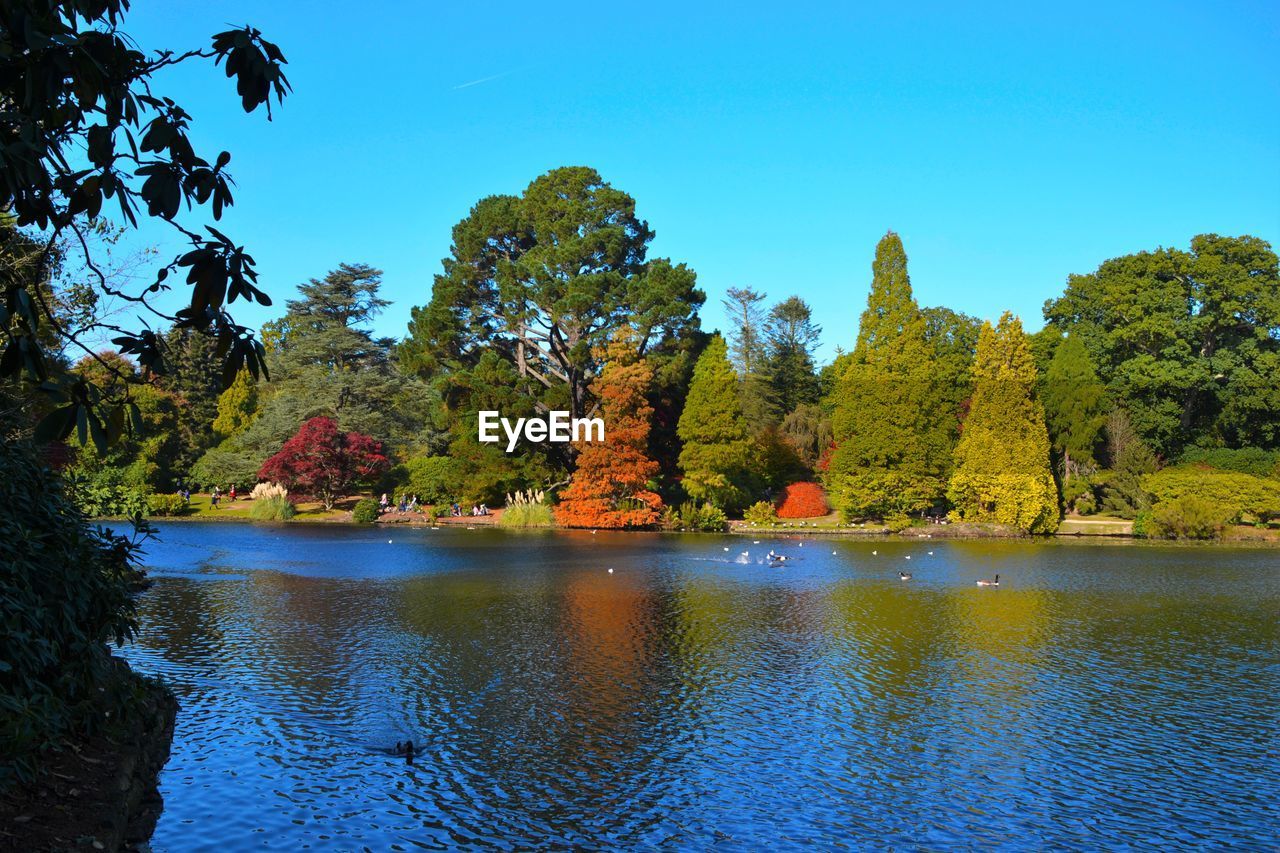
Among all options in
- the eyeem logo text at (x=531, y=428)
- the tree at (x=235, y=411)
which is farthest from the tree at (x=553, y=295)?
the tree at (x=235, y=411)

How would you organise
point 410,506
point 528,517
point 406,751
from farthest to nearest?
point 410,506
point 528,517
point 406,751

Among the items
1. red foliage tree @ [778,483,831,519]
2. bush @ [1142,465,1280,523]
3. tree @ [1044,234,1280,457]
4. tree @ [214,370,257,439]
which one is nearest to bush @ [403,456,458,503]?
tree @ [214,370,257,439]

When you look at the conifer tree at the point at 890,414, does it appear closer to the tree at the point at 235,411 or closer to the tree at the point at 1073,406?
the tree at the point at 1073,406

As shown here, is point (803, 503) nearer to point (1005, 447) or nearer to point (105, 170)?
point (1005, 447)

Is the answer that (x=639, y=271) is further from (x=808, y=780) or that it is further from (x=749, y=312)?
(x=808, y=780)

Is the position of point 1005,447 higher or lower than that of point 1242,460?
higher

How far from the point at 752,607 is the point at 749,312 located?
50761 mm

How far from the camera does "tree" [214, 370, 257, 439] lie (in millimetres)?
51062

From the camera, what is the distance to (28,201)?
371cm

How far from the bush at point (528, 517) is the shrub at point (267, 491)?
10.8m

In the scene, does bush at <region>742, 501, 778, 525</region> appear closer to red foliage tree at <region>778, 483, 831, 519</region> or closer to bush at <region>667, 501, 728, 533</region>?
bush at <region>667, 501, 728, 533</region>

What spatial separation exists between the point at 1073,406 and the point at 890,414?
812 cm

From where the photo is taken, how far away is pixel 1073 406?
40.2 meters

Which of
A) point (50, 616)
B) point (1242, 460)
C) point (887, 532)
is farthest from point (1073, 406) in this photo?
point (50, 616)
